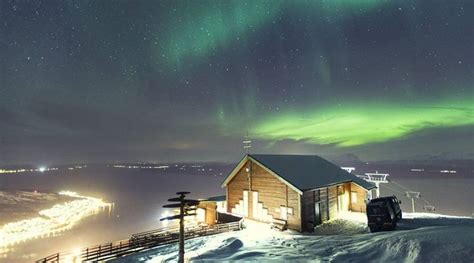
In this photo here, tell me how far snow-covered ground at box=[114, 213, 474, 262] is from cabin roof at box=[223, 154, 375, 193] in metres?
6.39

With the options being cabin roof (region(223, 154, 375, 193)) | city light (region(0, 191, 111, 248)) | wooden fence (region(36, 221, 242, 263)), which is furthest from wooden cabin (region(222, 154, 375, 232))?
city light (region(0, 191, 111, 248))

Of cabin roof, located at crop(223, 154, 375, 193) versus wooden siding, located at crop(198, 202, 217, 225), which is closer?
cabin roof, located at crop(223, 154, 375, 193)

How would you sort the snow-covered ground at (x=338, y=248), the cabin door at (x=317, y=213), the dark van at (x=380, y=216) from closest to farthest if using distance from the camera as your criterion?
the snow-covered ground at (x=338, y=248) → the dark van at (x=380, y=216) → the cabin door at (x=317, y=213)

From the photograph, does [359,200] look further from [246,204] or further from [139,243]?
[139,243]

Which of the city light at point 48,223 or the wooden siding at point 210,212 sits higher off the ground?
the wooden siding at point 210,212

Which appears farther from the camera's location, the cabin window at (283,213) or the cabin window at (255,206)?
the cabin window at (255,206)

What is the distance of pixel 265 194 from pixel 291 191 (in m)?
3.41

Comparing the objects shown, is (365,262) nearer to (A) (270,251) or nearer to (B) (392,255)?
(B) (392,255)

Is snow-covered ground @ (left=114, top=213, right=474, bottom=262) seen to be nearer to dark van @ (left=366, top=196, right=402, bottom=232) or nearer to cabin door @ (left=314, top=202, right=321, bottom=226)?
dark van @ (left=366, top=196, right=402, bottom=232)

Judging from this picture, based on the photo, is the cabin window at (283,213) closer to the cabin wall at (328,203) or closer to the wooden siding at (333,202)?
the cabin wall at (328,203)

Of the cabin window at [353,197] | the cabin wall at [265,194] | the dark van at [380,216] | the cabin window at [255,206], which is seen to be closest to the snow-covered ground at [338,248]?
the cabin wall at [265,194]

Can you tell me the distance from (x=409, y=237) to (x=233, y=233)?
14810 millimetres

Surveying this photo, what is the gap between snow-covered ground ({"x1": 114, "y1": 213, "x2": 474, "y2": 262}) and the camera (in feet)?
48.5

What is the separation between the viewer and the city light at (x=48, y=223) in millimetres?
69875
